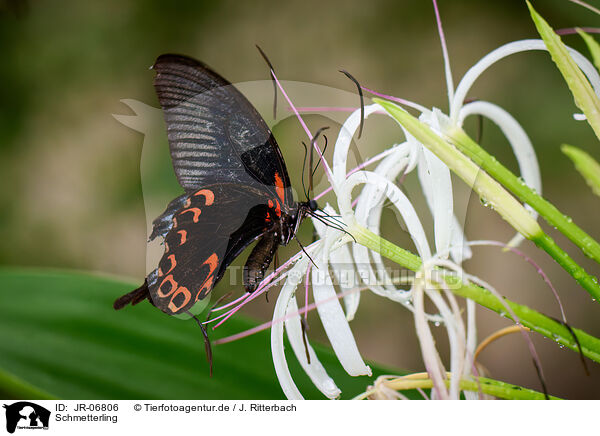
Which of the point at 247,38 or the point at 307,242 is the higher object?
the point at 247,38

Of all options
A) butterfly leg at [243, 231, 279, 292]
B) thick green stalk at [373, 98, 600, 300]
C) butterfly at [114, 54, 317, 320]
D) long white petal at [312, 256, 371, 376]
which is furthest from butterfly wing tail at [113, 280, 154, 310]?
thick green stalk at [373, 98, 600, 300]

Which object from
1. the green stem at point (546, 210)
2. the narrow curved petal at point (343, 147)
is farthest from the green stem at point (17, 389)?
the green stem at point (546, 210)

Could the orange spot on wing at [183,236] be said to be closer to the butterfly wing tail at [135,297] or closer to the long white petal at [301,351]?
the butterfly wing tail at [135,297]

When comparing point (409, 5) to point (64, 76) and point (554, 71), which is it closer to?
point (554, 71)

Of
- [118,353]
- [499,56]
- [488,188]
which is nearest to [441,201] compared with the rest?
[488,188]
